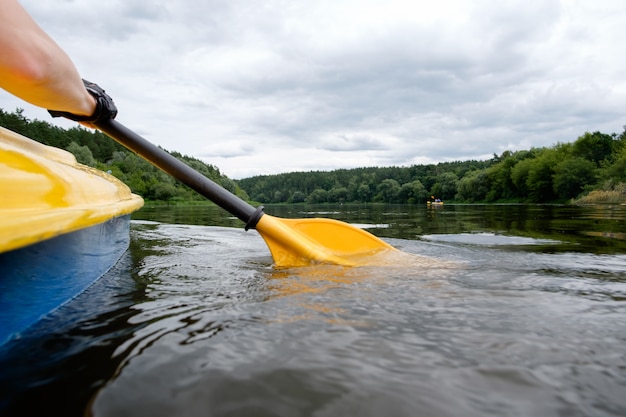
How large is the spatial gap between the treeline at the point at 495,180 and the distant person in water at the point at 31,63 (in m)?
39.0

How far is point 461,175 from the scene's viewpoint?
93188 millimetres

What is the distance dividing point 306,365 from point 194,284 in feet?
5.97

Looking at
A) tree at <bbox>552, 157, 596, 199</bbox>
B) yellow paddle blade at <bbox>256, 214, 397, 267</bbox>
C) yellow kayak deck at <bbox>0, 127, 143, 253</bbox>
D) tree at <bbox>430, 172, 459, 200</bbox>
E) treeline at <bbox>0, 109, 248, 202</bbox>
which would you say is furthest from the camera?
tree at <bbox>430, 172, 459, 200</bbox>

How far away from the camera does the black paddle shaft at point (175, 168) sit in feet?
12.3

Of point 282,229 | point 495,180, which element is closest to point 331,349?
point 282,229

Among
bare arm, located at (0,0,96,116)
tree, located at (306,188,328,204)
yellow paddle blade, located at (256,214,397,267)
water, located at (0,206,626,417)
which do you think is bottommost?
water, located at (0,206,626,417)

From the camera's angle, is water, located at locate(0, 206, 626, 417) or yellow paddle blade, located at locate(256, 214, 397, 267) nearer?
water, located at locate(0, 206, 626, 417)

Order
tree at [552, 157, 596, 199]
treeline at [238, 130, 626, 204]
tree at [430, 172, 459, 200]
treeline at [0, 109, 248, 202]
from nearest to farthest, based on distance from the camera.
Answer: tree at [552, 157, 596, 199] < treeline at [238, 130, 626, 204] < treeline at [0, 109, 248, 202] < tree at [430, 172, 459, 200]

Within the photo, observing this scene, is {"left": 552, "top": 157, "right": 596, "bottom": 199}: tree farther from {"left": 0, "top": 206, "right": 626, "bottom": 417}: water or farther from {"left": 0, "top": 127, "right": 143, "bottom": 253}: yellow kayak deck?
{"left": 0, "top": 127, "right": 143, "bottom": 253}: yellow kayak deck

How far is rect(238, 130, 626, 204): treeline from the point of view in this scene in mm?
46812

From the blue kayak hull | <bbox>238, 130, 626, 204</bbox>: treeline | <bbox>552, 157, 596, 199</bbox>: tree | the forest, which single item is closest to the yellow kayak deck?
the blue kayak hull

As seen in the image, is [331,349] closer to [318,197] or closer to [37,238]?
[37,238]

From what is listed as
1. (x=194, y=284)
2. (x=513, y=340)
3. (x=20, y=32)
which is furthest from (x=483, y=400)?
(x=194, y=284)

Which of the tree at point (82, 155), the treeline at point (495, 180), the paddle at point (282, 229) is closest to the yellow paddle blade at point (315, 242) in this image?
the paddle at point (282, 229)
